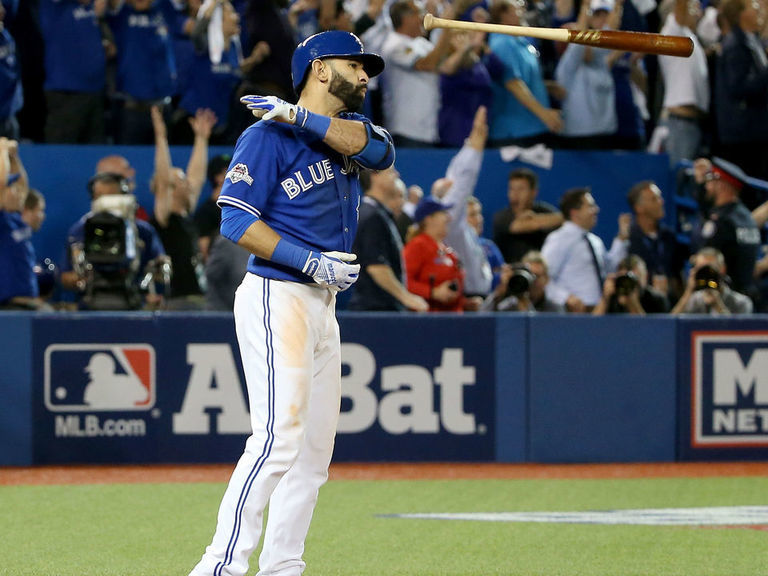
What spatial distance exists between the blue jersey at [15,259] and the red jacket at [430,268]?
9.78 ft

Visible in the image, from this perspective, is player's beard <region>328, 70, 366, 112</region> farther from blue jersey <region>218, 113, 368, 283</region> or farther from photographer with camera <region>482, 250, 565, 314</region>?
photographer with camera <region>482, 250, 565, 314</region>

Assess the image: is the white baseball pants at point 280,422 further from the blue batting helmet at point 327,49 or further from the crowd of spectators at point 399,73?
the crowd of spectators at point 399,73

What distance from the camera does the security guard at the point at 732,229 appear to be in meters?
11.2

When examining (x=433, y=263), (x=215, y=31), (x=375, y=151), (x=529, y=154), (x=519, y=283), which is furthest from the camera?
(x=529, y=154)

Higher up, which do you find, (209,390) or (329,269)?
(329,269)

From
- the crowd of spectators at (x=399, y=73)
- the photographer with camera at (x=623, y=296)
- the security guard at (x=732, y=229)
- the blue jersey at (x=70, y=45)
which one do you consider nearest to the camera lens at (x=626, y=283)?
the photographer with camera at (x=623, y=296)

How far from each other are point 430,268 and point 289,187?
17.6 feet

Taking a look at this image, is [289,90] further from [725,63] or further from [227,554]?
[227,554]

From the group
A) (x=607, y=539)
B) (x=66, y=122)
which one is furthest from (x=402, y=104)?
(x=607, y=539)

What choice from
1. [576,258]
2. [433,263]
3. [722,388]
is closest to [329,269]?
[433,263]

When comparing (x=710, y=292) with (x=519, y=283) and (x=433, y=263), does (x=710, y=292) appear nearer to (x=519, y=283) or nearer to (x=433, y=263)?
(x=519, y=283)

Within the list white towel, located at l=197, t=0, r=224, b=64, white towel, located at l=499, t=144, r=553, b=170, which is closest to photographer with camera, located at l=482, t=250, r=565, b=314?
white towel, located at l=499, t=144, r=553, b=170

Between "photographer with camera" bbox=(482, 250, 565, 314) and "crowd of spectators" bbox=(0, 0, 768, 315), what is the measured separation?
0.02m

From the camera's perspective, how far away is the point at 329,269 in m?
4.63
